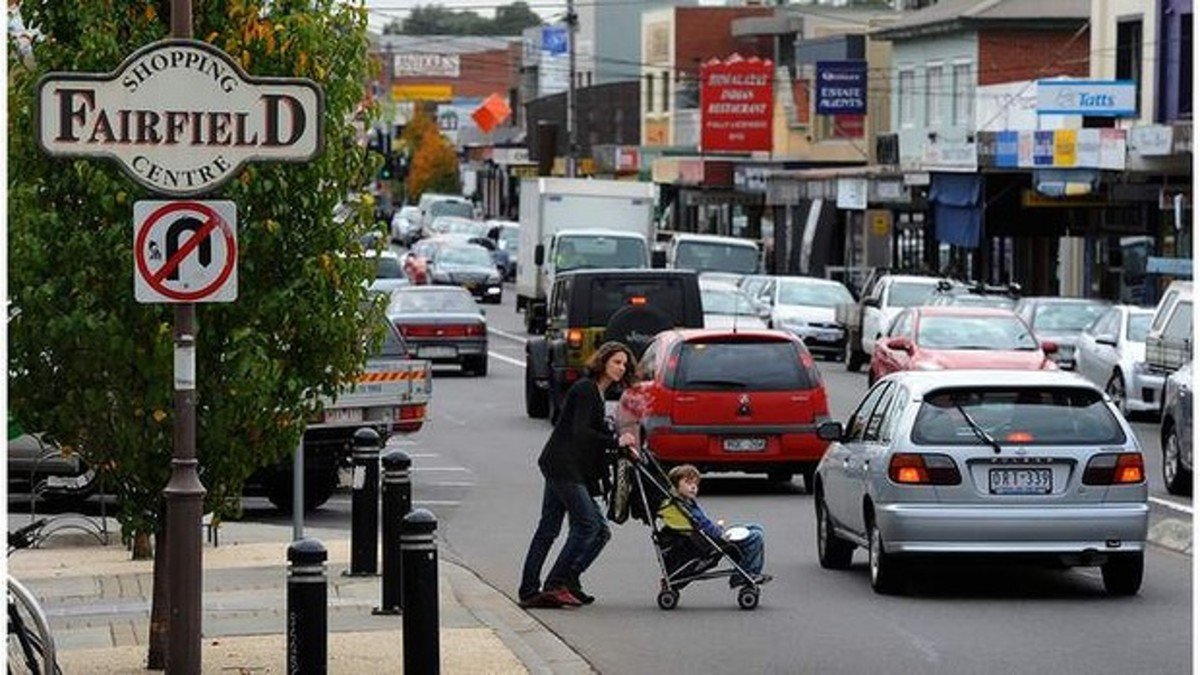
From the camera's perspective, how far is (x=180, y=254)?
12.2 meters

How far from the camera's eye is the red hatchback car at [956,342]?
109ft

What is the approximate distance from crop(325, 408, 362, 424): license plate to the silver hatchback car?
768 cm

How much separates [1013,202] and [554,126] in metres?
56.6

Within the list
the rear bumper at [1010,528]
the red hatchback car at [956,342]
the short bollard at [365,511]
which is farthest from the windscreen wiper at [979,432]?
the red hatchback car at [956,342]

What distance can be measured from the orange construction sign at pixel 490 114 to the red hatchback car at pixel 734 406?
10307 cm

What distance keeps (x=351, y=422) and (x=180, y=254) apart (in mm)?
12333

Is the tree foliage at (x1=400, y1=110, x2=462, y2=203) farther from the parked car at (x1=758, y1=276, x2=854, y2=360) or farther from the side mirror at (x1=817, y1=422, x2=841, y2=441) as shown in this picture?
the side mirror at (x1=817, y1=422, x2=841, y2=441)

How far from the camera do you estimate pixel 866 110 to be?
72500 mm

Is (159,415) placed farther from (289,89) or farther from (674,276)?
(674,276)

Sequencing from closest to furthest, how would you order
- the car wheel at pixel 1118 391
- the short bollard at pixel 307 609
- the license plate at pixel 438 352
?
the short bollard at pixel 307 609, the car wheel at pixel 1118 391, the license plate at pixel 438 352

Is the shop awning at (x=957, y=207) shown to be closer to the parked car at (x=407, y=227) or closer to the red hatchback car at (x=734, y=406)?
the red hatchback car at (x=734, y=406)

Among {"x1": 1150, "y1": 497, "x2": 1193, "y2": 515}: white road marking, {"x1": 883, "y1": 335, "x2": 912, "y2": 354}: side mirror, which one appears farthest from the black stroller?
{"x1": 883, "y1": 335, "x2": 912, "y2": 354}: side mirror

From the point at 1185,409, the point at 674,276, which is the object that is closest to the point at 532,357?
the point at 674,276

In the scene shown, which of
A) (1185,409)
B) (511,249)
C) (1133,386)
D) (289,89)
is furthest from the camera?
(511,249)
